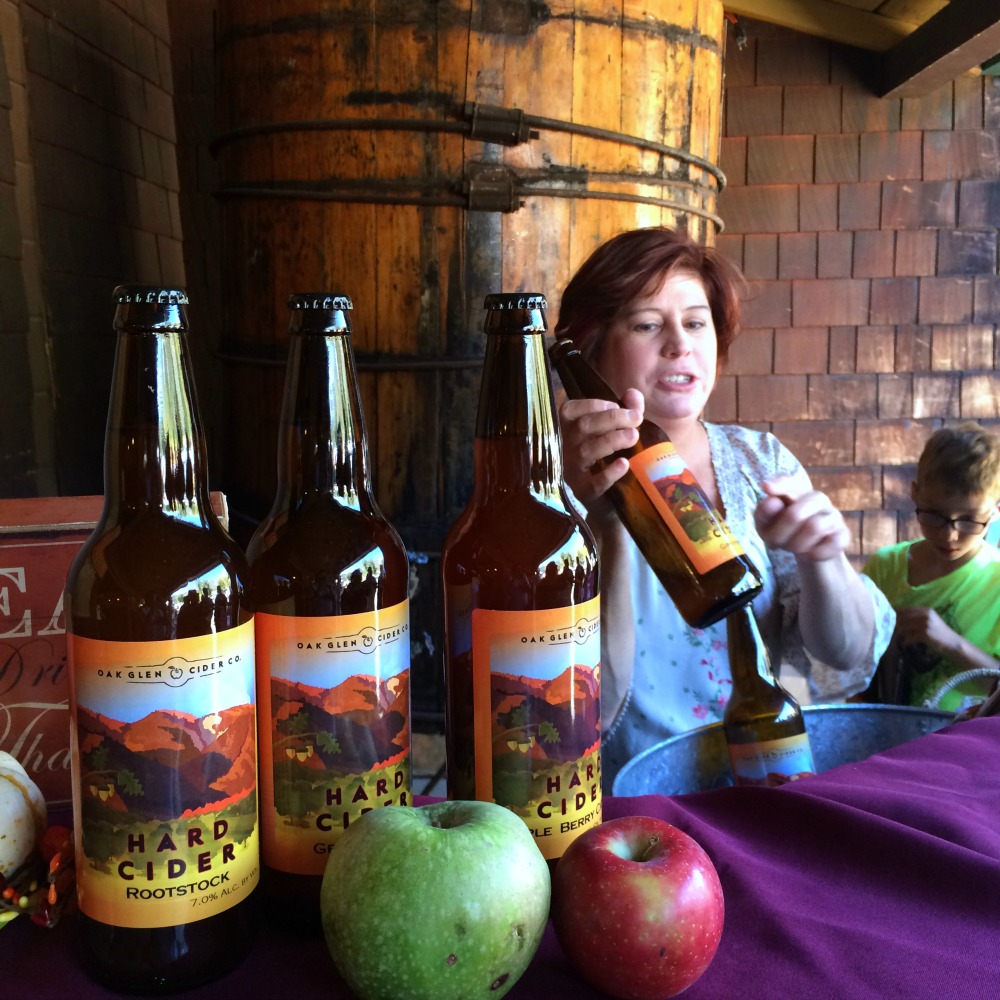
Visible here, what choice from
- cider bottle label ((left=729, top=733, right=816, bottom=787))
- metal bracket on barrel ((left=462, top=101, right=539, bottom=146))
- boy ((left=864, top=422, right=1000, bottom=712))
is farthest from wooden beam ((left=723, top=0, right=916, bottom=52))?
cider bottle label ((left=729, top=733, right=816, bottom=787))

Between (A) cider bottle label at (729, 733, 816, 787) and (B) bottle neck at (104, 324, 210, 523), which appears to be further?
(A) cider bottle label at (729, 733, 816, 787)

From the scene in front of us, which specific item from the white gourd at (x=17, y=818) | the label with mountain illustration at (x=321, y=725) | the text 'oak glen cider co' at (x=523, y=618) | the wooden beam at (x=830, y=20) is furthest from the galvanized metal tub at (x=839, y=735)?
the wooden beam at (x=830, y=20)

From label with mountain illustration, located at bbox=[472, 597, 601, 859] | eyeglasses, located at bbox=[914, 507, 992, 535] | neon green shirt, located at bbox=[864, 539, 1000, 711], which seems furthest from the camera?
eyeglasses, located at bbox=[914, 507, 992, 535]

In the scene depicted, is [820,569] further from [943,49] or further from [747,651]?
[943,49]

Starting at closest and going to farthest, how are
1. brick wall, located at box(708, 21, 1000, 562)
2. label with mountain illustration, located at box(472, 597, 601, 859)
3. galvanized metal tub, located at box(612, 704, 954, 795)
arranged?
label with mountain illustration, located at box(472, 597, 601, 859)
galvanized metal tub, located at box(612, 704, 954, 795)
brick wall, located at box(708, 21, 1000, 562)

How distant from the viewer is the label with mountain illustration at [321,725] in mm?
Result: 605

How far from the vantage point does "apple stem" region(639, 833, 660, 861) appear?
605mm

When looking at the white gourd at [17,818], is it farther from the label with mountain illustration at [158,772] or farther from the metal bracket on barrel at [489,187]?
the metal bracket on barrel at [489,187]

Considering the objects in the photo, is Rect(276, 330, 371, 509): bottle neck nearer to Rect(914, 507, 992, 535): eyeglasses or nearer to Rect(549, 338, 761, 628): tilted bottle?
Rect(549, 338, 761, 628): tilted bottle

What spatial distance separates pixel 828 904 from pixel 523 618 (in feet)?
1.04

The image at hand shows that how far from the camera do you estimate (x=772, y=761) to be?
0.99 metres

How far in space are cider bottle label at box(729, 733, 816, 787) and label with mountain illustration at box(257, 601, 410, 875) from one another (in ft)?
1.64

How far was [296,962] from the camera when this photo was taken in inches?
23.7

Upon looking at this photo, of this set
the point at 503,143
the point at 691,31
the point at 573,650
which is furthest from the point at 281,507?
the point at 691,31
